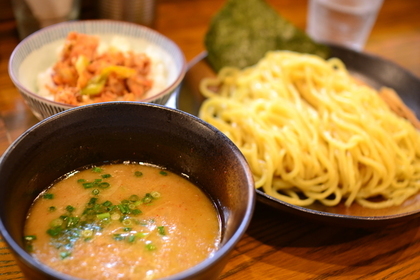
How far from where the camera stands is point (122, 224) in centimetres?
128

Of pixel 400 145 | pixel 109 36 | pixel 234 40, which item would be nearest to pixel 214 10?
pixel 234 40

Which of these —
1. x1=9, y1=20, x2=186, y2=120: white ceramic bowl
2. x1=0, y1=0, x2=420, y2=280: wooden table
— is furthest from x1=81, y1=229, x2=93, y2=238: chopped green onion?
x1=9, y1=20, x2=186, y2=120: white ceramic bowl

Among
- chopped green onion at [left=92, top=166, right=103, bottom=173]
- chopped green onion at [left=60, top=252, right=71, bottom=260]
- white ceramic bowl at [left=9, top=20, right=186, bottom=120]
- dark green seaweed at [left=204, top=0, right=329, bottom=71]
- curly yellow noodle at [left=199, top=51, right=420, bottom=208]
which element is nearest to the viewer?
chopped green onion at [left=60, top=252, right=71, bottom=260]

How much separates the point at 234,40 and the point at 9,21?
60.3 inches

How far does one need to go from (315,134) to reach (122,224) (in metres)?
1.16

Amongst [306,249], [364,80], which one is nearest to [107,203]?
[306,249]

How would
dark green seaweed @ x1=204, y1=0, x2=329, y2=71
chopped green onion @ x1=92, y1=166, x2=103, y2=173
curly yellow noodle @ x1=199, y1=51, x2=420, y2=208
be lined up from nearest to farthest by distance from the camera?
chopped green onion @ x1=92, y1=166, x2=103, y2=173 → curly yellow noodle @ x1=199, y1=51, x2=420, y2=208 → dark green seaweed @ x1=204, y1=0, x2=329, y2=71

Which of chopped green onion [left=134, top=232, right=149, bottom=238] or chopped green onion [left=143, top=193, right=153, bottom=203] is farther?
chopped green onion [left=143, top=193, right=153, bottom=203]

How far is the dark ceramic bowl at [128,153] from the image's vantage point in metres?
1.19

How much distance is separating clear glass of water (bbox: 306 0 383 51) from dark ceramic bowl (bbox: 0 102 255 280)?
6.38 ft

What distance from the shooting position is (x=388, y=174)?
6.61 ft

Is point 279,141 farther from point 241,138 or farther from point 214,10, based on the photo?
point 214,10

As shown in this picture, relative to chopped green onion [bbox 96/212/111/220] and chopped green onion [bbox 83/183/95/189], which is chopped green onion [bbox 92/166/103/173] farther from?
chopped green onion [bbox 96/212/111/220]

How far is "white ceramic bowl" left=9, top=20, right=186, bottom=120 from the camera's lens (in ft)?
5.82
